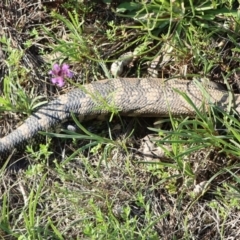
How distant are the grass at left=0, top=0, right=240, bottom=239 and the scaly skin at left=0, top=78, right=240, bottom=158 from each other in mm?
86

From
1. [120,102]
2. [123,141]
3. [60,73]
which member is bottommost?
[123,141]

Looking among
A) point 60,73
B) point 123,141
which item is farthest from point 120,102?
point 60,73

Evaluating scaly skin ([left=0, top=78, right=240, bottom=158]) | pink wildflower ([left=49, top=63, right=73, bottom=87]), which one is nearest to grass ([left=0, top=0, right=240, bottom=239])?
scaly skin ([left=0, top=78, right=240, bottom=158])

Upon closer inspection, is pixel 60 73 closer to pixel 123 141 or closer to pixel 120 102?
pixel 120 102

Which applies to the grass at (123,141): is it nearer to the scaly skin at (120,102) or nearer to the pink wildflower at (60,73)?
the scaly skin at (120,102)

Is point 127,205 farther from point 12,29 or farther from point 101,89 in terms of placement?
point 12,29

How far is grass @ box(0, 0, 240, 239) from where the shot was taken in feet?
15.0

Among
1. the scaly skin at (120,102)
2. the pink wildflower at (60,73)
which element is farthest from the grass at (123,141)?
the pink wildflower at (60,73)

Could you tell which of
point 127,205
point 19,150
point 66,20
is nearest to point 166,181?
point 127,205

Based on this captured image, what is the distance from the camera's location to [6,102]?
16.0ft

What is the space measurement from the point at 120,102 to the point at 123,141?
0.28 metres

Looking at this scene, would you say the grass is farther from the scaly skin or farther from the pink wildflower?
the pink wildflower

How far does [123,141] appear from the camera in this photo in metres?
4.87

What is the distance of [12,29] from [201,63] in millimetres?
1431
